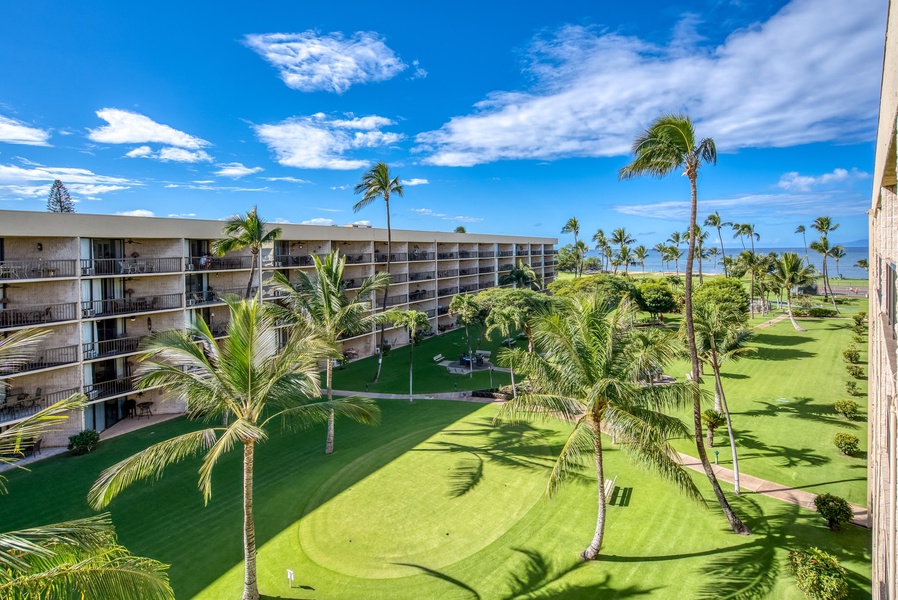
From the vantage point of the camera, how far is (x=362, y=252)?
1703 inches

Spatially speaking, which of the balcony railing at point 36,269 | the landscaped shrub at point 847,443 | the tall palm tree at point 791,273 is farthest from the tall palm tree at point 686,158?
the tall palm tree at point 791,273

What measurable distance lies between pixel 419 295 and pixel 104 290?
29419mm

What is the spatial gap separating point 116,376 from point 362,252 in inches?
886

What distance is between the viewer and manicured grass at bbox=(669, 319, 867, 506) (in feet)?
59.7

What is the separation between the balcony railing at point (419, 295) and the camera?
161 feet

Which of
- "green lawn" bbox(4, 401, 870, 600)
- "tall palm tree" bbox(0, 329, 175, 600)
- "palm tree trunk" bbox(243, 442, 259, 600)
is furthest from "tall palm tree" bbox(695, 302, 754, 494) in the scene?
"tall palm tree" bbox(0, 329, 175, 600)

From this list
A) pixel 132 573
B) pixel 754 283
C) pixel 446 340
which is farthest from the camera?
pixel 754 283

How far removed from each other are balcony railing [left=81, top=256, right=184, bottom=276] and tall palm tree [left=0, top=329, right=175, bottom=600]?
2138 cm

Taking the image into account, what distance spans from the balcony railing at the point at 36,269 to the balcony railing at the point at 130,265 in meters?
0.79

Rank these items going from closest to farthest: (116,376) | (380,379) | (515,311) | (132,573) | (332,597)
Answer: (132,573) < (332,597) < (116,376) < (515,311) < (380,379)

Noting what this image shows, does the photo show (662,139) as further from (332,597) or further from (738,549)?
(332,597)

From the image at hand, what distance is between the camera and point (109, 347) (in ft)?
82.4

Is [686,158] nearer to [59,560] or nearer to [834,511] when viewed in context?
[834,511]

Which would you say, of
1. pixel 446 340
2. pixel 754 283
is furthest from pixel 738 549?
pixel 754 283
